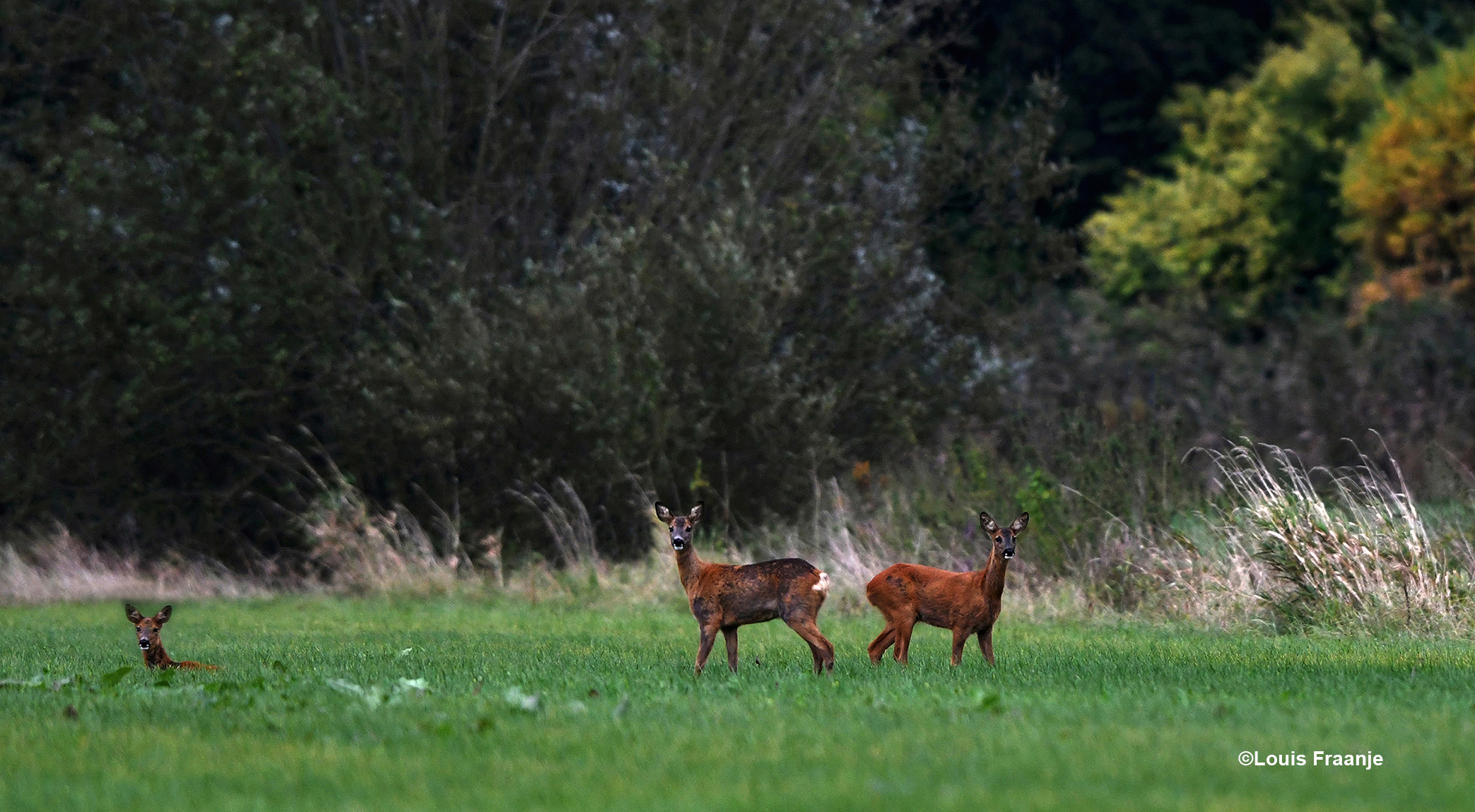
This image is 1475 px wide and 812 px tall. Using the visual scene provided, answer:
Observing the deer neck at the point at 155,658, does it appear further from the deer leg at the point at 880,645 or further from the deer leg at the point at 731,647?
the deer leg at the point at 880,645

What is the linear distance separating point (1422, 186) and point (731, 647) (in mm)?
23994

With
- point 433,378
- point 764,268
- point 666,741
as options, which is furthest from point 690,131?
point 666,741

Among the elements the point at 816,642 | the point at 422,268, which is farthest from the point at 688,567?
the point at 422,268

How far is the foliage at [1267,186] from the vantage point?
119 feet

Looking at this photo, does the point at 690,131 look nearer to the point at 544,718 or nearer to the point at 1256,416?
the point at 1256,416

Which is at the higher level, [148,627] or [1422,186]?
[1422,186]

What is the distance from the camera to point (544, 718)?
8.79 metres

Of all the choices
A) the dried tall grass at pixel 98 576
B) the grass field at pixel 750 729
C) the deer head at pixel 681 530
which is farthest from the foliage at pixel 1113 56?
the deer head at pixel 681 530

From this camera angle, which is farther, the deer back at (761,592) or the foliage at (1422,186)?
the foliage at (1422,186)

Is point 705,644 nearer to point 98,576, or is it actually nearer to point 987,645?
point 987,645

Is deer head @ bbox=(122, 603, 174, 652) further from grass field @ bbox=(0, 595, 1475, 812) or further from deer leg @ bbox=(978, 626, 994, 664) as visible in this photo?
deer leg @ bbox=(978, 626, 994, 664)

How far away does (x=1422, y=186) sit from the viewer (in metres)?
31.8

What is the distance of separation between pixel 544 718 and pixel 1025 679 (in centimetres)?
289

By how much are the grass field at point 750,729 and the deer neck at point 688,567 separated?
0.53 meters
